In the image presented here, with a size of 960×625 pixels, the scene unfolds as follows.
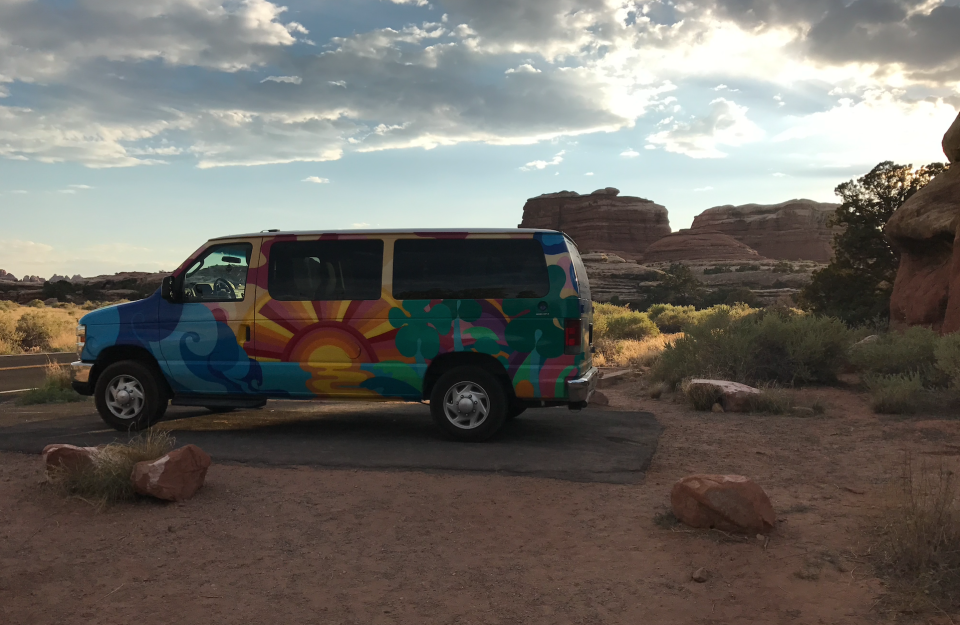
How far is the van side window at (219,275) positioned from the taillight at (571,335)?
3.50m

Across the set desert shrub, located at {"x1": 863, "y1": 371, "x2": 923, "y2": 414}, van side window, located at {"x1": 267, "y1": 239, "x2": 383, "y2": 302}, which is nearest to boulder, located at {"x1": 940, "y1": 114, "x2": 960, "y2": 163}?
desert shrub, located at {"x1": 863, "y1": 371, "x2": 923, "y2": 414}

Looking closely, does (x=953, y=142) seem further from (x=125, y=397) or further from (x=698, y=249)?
(x=698, y=249)

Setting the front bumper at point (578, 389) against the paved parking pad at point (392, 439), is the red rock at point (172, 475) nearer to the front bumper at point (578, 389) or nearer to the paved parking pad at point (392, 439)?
the paved parking pad at point (392, 439)

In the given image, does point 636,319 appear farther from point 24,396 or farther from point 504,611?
point 504,611

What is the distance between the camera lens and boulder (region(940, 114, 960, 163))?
49.0ft

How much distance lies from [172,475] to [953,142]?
1568 cm

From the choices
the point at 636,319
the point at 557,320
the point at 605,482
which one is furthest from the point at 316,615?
the point at 636,319

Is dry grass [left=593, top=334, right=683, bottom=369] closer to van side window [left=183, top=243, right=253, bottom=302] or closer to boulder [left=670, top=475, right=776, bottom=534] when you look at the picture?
van side window [left=183, top=243, right=253, bottom=302]

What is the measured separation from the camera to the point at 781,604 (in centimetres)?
394

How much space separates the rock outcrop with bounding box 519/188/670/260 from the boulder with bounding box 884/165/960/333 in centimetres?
10291

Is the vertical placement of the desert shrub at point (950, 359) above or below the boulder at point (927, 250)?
below

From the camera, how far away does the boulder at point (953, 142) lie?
14.9m

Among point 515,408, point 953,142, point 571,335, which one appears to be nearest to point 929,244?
point 953,142

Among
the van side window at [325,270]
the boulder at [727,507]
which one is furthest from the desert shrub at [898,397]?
the van side window at [325,270]
